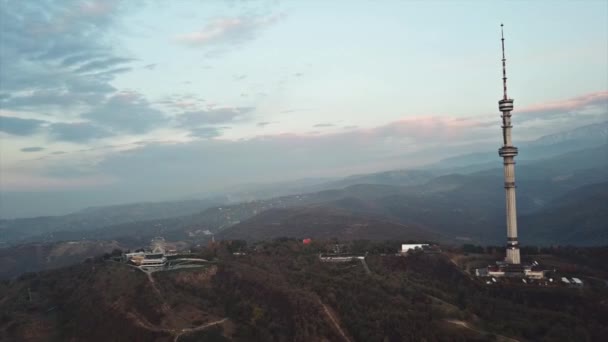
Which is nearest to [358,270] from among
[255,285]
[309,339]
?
[255,285]

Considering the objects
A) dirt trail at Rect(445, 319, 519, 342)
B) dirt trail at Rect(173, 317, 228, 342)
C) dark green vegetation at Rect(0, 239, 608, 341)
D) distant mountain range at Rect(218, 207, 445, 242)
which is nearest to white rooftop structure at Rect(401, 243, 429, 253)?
dark green vegetation at Rect(0, 239, 608, 341)

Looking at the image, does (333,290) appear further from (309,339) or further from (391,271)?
(391,271)

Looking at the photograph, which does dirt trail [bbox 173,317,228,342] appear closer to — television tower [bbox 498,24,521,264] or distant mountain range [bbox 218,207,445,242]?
television tower [bbox 498,24,521,264]

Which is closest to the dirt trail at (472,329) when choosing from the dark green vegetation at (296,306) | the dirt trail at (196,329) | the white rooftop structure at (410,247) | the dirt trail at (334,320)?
the dark green vegetation at (296,306)

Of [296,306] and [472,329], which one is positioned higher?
[296,306]

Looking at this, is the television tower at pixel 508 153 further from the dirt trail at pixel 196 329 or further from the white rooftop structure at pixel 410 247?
the dirt trail at pixel 196 329

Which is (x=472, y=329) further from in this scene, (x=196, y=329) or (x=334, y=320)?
(x=196, y=329)

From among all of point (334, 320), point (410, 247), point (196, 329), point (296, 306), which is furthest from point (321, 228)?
point (196, 329)

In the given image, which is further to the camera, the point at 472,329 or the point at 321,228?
the point at 321,228

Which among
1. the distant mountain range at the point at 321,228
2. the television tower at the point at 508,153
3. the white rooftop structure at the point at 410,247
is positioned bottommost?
the distant mountain range at the point at 321,228
